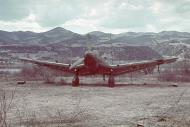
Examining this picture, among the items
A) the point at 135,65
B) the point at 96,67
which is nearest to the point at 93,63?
the point at 96,67

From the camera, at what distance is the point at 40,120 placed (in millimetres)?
11625

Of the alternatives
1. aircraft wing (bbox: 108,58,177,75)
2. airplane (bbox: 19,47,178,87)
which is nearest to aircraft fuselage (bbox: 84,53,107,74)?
airplane (bbox: 19,47,178,87)

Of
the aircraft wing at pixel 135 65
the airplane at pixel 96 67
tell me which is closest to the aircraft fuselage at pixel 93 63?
the airplane at pixel 96 67

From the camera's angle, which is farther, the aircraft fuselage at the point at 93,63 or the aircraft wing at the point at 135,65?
the aircraft wing at the point at 135,65

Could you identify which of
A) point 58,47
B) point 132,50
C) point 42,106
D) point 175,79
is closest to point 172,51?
point 132,50

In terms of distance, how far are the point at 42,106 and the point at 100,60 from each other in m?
14.3

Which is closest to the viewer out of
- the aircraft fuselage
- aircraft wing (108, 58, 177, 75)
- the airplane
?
the aircraft fuselage

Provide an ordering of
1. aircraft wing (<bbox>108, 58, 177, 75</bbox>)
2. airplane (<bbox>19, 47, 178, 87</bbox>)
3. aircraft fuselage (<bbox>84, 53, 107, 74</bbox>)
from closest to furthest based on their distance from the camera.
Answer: aircraft fuselage (<bbox>84, 53, 107, 74</bbox>) < airplane (<bbox>19, 47, 178, 87</bbox>) < aircraft wing (<bbox>108, 58, 177, 75</bbox>)

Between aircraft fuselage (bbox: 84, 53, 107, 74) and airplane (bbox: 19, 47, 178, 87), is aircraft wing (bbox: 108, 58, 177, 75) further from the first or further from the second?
aircraft fuselage (bbox: 84, 53, 107, 74)

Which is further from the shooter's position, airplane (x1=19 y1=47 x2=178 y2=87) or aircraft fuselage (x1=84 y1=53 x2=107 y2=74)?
airplane (x1=19 y1=47 x2=178 y2=87)

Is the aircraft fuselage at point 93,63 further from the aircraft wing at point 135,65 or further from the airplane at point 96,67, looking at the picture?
the aircraft wing at point 135,65

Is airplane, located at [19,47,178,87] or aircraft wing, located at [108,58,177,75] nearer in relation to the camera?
airplane, located at [19,47,178,87]

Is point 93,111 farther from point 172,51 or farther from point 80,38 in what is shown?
point 80,38

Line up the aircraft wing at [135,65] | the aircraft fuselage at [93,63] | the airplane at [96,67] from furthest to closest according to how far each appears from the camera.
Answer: the aircraft wing at [135,65]
the airplane at [96,67]
the aircraft fuselage at [93,63]
